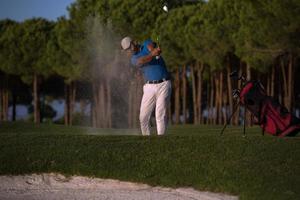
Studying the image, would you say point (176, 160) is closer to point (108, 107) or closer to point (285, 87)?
point (285, 87)

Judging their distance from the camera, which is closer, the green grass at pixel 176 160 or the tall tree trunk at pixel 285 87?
the green grass at pixel 176 160

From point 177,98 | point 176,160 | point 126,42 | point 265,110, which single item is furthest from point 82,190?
point 177,98

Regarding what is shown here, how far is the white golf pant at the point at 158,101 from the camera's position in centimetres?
1291

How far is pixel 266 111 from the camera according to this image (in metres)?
13.8

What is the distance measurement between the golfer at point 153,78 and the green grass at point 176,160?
793 millimetres

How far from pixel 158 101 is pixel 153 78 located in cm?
46

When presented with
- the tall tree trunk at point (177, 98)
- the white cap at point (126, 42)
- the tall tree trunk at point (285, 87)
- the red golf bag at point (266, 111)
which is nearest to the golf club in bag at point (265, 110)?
the red golf bag at point (266, 111)

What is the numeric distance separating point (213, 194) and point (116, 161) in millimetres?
2088

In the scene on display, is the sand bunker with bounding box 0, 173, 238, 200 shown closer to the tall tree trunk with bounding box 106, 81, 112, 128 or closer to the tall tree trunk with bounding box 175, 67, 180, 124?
the tall tree trunk with bounding box 106, 81, 112, 128

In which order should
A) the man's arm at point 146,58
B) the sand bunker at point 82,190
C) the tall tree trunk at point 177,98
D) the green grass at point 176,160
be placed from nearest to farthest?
1. the sand bunker at point 82,190
2. the green grass at point 176,160
3. the man's arm at point 146,58
4. the tall tree trunk at point 177,98

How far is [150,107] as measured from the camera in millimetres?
13148

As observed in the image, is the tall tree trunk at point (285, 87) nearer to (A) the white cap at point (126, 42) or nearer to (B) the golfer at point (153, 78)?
(B) the golfer at point (153, 78)

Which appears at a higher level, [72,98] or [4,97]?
[4,97]

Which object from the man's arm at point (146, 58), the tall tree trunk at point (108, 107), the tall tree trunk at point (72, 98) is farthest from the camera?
the tall tree trunk at point (72, 98)
